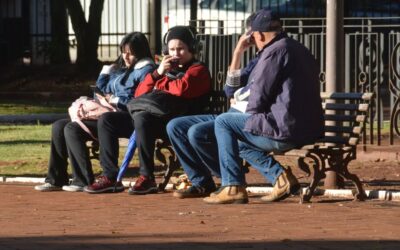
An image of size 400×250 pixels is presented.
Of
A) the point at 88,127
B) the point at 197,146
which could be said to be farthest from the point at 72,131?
the point at 197,146

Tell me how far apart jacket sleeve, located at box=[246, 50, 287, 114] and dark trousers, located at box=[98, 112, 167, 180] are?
3.92 ft

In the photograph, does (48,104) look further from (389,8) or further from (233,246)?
(233,246)

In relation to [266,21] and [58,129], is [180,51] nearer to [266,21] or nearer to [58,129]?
[266,21]

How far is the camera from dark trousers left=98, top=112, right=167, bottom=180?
10.6 metres

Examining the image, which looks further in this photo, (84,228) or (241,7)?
(241,7)

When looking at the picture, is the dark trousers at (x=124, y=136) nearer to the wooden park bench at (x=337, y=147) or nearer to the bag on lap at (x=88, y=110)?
the bag on lap at (x=88, y=110)

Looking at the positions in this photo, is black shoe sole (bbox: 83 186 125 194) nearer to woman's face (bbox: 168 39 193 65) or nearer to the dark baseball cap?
woman's face (bbox: 168 39 193 65)

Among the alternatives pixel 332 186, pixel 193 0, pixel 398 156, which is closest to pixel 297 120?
pixel 332 186

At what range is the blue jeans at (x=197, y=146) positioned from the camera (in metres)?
10.3

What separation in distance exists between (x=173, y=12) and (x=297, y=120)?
64.1 feet

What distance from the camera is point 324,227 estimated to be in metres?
8.48

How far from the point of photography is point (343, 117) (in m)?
10.3

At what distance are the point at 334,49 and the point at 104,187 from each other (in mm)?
2199

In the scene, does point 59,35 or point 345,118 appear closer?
point 345,118
